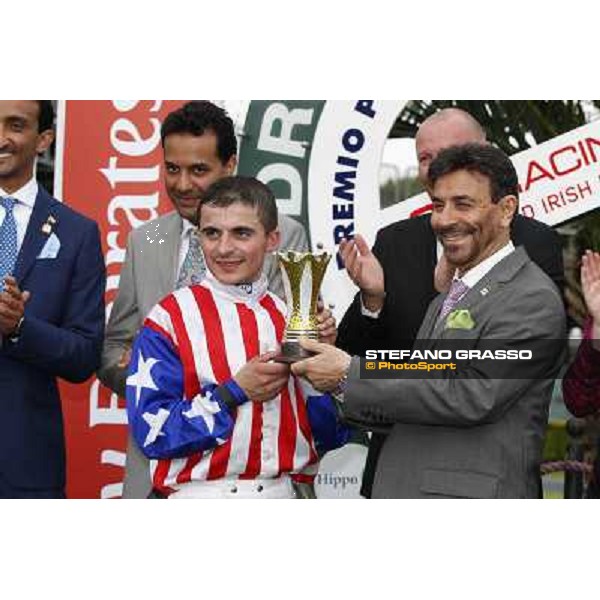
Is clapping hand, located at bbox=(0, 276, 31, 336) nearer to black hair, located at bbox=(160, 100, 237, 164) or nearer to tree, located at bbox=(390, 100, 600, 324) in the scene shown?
black hair, located at bbox=(160, 100, 237, 164)

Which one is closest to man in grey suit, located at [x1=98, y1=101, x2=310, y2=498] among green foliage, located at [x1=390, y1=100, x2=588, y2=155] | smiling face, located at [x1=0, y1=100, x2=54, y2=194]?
smiling face, located at [x1=0, y1=100, x2=54, y2=194]

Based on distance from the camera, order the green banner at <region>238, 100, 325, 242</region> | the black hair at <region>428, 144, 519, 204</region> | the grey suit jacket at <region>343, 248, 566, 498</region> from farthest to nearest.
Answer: the green banner at <region>238, 100, 325, 242</region> < the black hair at <region>428, 144, 519, 204</region> < the grey suit jacket at <region>343, 248, 566, 498</region>

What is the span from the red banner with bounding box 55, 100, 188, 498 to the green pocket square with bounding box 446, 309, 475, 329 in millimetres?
911

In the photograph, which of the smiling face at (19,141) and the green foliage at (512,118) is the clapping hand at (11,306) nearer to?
the smiling face at (19,141)

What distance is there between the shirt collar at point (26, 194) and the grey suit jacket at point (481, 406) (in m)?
1.10

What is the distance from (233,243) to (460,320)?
0.69m

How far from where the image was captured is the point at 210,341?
3438mm

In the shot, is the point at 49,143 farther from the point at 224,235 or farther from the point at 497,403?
the point at 497,403

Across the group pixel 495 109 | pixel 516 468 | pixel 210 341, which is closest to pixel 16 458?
pixel 210 341

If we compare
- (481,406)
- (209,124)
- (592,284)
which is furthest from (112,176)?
(592,284)

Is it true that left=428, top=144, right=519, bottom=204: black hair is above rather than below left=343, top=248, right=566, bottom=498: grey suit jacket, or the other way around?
above

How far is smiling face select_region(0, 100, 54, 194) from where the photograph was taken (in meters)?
3.62

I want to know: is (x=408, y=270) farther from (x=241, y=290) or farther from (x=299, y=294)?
(x=241, y=290)


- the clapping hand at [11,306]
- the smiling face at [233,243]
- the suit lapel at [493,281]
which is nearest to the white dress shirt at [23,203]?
the clapping hand at [11,306]
